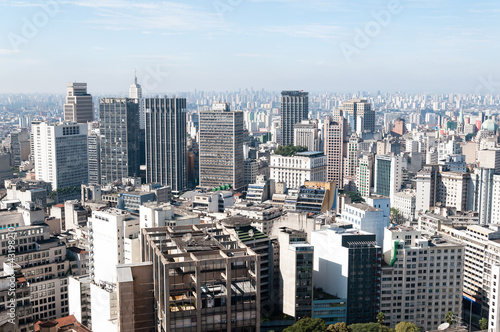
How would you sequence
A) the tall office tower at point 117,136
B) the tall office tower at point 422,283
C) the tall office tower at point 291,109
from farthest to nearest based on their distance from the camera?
the tall office tower at point 291,109 < the tall office tower at point 117,136 < the tall office tower at point 422,283

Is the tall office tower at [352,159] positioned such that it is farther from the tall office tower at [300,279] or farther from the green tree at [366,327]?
the green tree at [366,327]

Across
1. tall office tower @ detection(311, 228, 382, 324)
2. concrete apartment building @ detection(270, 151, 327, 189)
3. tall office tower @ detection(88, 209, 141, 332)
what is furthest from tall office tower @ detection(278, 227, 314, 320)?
concrete apartment building @ detection(270, 151, 327, 189)

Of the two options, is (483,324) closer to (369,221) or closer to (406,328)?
(406,328)

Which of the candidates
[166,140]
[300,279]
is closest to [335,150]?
[166,140]

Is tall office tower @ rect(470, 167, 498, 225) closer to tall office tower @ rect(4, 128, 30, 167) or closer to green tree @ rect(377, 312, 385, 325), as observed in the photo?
green tree @ rect(377, 312, 385, 325)

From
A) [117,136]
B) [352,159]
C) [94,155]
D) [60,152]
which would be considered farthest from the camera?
[352,159]

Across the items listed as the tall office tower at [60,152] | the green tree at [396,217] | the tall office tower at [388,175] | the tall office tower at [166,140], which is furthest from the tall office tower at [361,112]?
the tall office tower at [60,152]

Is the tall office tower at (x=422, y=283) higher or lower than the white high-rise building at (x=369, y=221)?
lower
